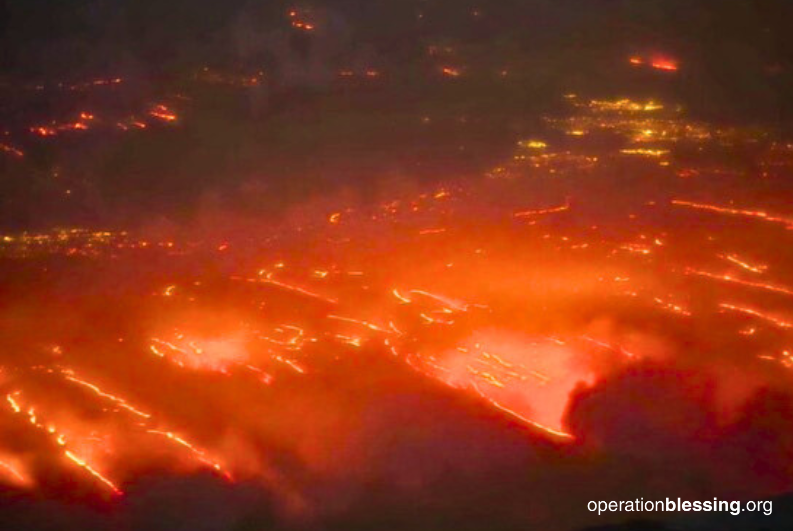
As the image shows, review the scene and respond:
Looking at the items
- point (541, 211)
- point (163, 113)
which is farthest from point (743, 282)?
point (163, 113)

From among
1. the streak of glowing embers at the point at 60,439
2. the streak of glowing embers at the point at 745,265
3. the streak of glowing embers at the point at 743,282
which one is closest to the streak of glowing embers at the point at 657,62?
the streak of glowing embers at the point at 745,265

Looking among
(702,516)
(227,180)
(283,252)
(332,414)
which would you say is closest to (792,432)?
(702,516)

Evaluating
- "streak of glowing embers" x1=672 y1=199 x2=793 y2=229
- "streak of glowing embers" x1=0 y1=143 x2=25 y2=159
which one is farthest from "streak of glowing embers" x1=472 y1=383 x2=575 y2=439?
"streak of glowing embers" x1=0 y1=143 x2=25 y2=159

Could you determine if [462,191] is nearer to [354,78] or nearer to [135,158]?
[354,78]

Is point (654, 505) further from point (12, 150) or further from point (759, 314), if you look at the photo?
point (12, 150)

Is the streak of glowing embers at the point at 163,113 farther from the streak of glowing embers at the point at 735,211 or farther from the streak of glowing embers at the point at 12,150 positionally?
the streak of glowing embers at the point at 735,211

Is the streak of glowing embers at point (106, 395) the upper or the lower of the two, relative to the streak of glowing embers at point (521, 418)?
lower
